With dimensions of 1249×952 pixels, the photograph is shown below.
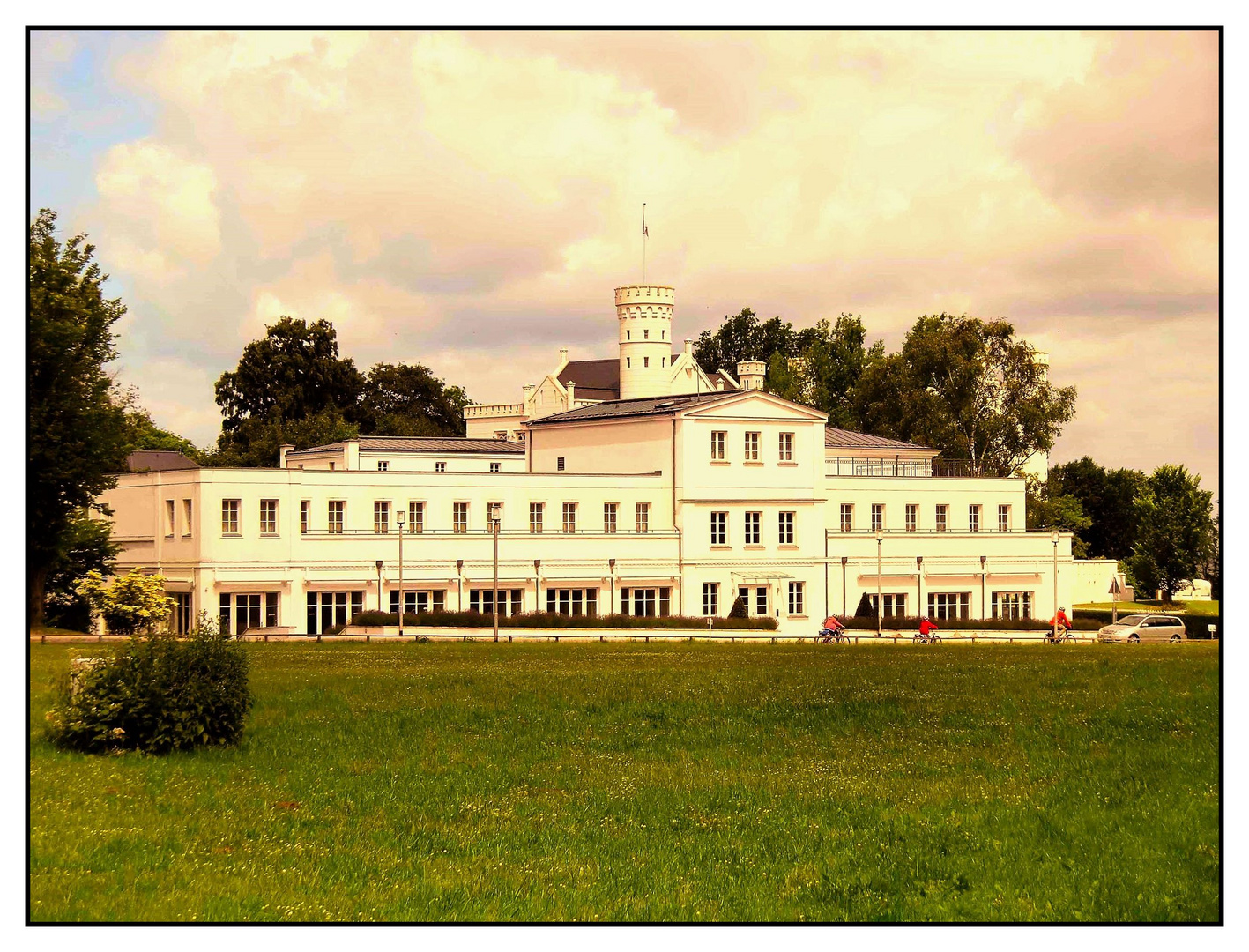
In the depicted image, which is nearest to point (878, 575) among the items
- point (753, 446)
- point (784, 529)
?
point (784, 529)

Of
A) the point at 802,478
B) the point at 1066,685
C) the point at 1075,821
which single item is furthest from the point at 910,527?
the point at 1075,821

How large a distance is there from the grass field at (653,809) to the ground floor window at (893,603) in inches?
1738

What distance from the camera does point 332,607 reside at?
59.0 metres

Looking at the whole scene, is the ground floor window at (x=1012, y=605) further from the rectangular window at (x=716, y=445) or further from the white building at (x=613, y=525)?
the rectangular window at (x=716, y=445)

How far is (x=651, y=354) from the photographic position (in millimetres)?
110000

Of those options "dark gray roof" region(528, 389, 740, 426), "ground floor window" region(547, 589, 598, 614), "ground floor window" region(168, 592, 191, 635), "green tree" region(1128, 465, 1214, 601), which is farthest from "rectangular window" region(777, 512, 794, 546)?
"ground floor window" region(168, 592, 191, 635)

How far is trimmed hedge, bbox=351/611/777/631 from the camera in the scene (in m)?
54.9

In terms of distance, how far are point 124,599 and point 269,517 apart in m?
16.5

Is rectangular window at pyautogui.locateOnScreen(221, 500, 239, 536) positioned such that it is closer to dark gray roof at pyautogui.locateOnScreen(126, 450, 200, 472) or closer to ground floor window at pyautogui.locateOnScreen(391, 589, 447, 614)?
ground floor window at pyautogui.locateOnScreen(391, 589, 447, 614)

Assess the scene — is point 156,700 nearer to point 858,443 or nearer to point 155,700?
point 155,700

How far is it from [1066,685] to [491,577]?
3762cm

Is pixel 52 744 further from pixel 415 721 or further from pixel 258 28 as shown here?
→ pixel 258 28

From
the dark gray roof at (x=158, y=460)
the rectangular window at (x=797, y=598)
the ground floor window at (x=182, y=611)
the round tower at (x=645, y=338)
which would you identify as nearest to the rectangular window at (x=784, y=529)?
the rectangular window at (x=797, y=598)

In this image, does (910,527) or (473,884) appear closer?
(473,884)
